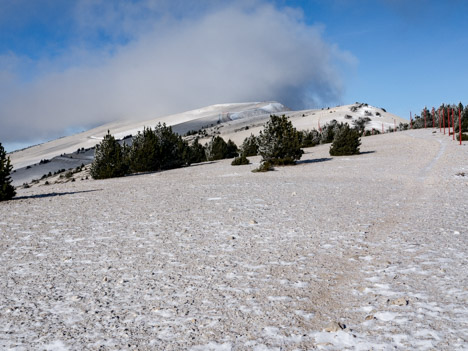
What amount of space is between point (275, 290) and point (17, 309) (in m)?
2.97

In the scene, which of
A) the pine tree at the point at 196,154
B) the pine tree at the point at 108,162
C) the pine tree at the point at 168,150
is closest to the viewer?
the pine tree at the point at 108,162

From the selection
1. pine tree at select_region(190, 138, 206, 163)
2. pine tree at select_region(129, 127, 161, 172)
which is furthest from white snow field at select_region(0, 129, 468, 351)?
pine tree at select_region(190, 138, 206, 163)

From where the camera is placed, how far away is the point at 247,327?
4.03 m

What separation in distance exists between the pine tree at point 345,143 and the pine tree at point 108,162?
13943mm

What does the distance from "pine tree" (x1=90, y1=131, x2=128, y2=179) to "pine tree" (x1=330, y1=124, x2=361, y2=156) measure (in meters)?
13.9

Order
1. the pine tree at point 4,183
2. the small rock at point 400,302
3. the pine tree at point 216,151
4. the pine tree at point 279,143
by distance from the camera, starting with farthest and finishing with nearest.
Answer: the pine tree at point 216,151, the pine tree at point 279,143, the pine tree at point 4,183, the small rock at point 400,302

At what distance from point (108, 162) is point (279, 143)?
10.5 meters

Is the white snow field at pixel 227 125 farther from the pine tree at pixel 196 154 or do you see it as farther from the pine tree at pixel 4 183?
the pine tree at pixel 4 183

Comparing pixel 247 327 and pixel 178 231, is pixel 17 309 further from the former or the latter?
pixel 178 231

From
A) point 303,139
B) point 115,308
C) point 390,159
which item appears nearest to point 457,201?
point 115,308

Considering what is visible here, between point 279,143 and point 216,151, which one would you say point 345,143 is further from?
point 216,151

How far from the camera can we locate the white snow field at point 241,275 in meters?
3.89

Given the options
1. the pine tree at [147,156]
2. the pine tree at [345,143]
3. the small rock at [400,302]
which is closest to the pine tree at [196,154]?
the pine tree at [147,156]

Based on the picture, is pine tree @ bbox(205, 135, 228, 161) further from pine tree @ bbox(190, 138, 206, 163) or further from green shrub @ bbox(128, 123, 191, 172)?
green shrub @ bbox(128, 123, 191, 172)
